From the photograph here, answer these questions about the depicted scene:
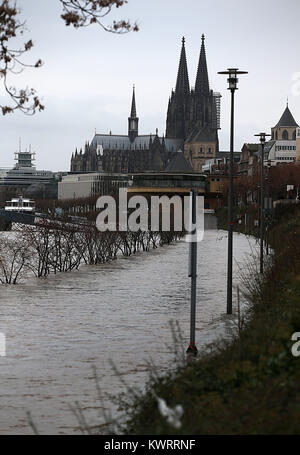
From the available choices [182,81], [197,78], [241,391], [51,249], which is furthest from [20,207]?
[241,391]

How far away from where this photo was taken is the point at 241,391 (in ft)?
24.1

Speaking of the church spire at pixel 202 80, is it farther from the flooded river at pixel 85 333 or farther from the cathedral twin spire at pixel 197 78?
the flooded river at pixel 85 333

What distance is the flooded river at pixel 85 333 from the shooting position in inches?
446

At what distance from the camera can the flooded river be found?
1133 cm

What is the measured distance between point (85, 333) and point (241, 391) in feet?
36.1

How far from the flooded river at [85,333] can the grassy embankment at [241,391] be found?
80.0 inches

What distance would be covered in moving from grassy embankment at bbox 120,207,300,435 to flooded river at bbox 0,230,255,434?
203cm

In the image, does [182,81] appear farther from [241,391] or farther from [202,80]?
[241,391]

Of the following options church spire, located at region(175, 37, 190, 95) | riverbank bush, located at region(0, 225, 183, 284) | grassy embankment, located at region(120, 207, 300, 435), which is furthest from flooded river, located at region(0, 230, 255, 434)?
church spire, located at region(175, 37, 190, 95)

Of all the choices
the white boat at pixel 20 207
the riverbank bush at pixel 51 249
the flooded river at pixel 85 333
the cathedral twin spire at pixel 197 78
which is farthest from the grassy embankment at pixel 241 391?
the cathedral twin spire at pixel 197 78
